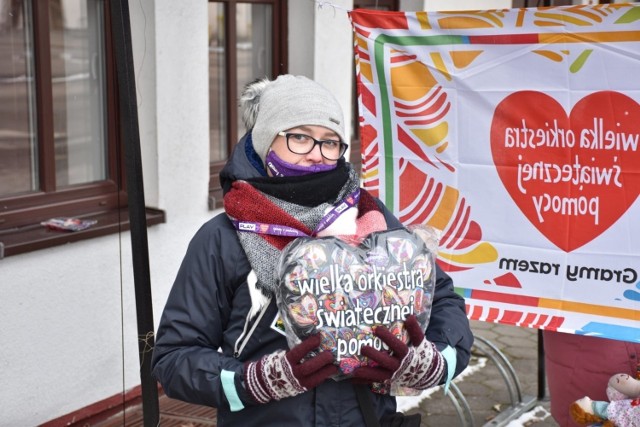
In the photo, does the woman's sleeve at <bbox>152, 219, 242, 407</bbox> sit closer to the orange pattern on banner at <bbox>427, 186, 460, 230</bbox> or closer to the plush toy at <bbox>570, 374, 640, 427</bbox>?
the orange pattern on banner at <bbox>427, 186, 460, 230</bbox>

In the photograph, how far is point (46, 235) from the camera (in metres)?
4.09

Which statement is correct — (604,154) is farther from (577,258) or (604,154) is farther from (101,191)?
(101,191)

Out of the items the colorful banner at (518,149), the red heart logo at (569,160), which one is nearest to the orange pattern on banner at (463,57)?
the colorful banner at (518,149)

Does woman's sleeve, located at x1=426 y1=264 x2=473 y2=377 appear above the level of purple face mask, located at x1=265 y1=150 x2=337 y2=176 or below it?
below

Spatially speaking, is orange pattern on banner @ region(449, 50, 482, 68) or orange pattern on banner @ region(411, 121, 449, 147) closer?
orange pattern on banner @ region(449, 50, 482, 68)

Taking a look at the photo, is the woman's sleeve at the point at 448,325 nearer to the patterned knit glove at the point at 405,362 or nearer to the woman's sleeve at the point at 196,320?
the patterned knit glove at the point at 405,362

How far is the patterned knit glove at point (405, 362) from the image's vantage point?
2.08 m

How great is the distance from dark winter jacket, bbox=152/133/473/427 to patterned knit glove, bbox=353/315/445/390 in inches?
5.0

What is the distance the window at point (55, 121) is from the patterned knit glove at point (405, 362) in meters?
2.25

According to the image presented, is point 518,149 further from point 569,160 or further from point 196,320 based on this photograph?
point 196,320

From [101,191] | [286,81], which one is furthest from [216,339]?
[101,191]

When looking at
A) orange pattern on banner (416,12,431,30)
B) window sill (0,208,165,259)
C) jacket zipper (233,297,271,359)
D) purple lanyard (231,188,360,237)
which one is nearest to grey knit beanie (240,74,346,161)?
purple lanyard (231,188,360,237)

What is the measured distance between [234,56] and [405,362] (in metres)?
3.82

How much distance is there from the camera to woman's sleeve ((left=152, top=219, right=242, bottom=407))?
216 centimetres
